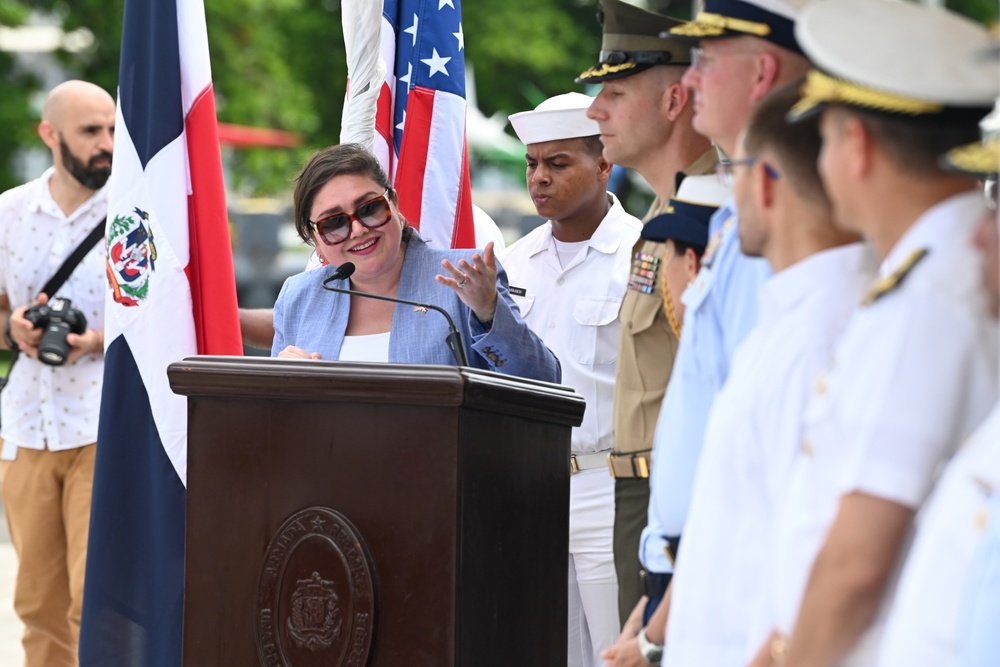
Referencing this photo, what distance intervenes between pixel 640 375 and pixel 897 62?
124 cm

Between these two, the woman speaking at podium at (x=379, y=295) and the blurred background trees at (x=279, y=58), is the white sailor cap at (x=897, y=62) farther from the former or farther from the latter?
the blurred background trees at (x=279, y=58)

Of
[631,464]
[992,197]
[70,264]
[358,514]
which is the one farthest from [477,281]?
[70,264]

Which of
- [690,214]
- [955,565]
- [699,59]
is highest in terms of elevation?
[699,59]

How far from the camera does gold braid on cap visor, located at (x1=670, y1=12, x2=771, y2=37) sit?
245cm

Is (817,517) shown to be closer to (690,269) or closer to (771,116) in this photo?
(771,116)

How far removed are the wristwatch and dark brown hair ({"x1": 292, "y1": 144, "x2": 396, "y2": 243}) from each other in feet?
5.26

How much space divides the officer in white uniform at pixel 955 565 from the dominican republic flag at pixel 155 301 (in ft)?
9.37

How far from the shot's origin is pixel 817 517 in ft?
6.09

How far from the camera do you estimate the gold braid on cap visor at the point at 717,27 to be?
2.45m

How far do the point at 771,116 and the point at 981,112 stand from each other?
329mm

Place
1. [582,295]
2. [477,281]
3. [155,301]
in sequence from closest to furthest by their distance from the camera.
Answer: [477,281] < [582,295] < [155,301]

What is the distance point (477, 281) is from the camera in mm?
3389

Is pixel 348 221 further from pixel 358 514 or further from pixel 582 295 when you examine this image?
pixel 358 514

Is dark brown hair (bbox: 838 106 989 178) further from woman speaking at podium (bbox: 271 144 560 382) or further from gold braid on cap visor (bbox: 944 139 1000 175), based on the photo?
woman speaking at podium (bbox: 271 144 560 382)
